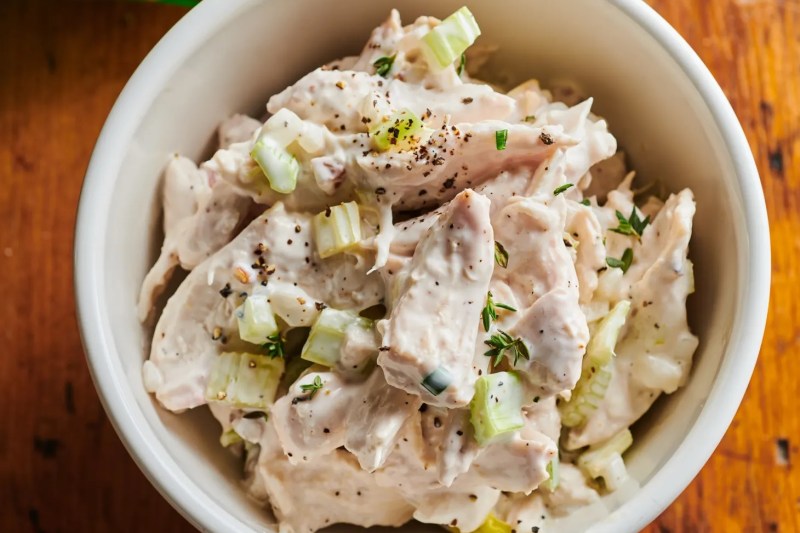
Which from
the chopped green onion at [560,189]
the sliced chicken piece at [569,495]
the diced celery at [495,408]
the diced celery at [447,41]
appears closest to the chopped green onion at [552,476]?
the sliced chicken piece at [569,495]

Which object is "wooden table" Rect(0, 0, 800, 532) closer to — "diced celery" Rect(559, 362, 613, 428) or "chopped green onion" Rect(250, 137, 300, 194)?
"diced celery" Rect(559, 362, 613, 428)

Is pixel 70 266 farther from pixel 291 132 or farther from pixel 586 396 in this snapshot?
pixel 586 396

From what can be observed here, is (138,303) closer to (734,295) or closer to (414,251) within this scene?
(414,251)

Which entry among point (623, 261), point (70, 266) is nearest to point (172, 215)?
point (70, 266)

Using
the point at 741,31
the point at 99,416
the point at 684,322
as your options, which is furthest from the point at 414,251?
the point at 741,31

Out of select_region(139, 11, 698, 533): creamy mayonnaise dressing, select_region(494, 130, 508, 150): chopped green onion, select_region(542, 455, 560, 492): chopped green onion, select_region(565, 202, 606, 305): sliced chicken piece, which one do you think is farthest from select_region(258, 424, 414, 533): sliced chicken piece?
select_region(494, 130, 508, 150): chopped green onion

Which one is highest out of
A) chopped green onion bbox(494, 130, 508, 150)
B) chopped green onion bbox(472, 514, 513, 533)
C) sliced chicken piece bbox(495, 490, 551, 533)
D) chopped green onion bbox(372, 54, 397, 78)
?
chopped green onion bbox(372, 54, 397, 78)
